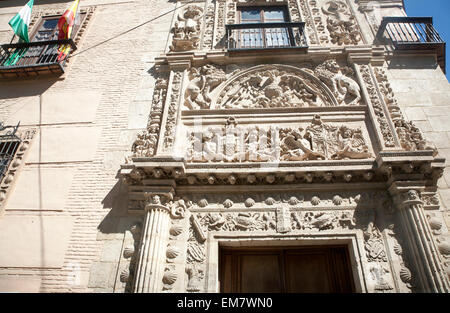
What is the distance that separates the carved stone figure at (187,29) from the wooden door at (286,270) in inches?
165

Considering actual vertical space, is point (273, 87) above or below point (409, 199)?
above

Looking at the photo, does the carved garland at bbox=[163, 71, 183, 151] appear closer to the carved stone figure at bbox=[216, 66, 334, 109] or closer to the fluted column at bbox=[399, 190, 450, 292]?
the carved stone figure at bbox=[216, 66, 334, 109]

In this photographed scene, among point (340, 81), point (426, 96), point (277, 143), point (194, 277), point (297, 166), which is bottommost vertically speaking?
point (194, 277)

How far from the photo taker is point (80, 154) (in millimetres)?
4809

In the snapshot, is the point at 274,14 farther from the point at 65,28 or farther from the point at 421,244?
the point at 421,244

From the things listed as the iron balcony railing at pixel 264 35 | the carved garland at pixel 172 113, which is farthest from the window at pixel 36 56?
the iron balcony railing at pixel 264 35

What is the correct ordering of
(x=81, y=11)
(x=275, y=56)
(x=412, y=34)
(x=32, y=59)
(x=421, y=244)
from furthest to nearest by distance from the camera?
(x=81, y=11)
(x=32, y=59)
(x=412, y=34)
(x=275, y=56)
(x=421, y=244)

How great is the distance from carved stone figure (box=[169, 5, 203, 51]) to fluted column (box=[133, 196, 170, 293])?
139 inches

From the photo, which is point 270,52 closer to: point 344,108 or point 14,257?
point 344,108

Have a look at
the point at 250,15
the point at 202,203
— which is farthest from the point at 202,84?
the point at 250,15

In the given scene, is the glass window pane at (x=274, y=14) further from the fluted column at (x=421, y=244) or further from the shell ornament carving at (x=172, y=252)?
the shell ornament carving at (x=172, y=252)

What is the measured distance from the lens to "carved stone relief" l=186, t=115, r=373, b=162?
4.28 m

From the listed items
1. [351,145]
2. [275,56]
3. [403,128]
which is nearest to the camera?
[351,145]

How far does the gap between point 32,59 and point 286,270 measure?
6885mm
